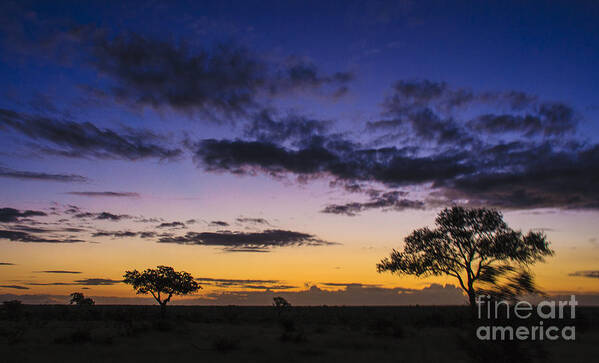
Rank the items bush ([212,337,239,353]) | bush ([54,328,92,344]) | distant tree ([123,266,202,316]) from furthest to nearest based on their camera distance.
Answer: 1. distant tree ([123,266,202,316])
2. bush ([54,328,92,344])
3. bush ([212,337,239,353])

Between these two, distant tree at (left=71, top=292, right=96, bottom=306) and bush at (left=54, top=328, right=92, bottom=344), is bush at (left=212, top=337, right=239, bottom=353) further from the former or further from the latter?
distant tree at (left=71, top=292, right=96, bottom=306)

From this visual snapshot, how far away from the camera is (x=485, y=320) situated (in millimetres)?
6340

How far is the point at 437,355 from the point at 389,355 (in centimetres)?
260

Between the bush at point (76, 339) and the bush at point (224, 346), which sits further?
the bush at point (76, 339)

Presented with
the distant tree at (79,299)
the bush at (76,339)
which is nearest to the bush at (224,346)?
the bush at (76,339)

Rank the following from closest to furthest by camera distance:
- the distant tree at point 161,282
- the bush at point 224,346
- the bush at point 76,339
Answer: the bush at point 224,346 < the bush at point 76,339 < the distant tree at point 161,282

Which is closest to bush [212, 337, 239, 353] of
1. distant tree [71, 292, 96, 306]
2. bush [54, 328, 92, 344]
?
bush [54, 328, 92, 344]

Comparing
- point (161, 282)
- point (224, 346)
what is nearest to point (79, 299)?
point (161, 282)

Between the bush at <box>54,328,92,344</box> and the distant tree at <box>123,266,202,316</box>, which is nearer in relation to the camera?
the bush at <box>54,328,92,344</box>

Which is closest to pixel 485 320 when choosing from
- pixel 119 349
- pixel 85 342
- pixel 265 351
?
pixel 265 351

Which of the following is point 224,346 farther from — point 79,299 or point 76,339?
point 79,299

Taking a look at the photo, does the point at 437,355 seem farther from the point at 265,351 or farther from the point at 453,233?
the point at 453,233

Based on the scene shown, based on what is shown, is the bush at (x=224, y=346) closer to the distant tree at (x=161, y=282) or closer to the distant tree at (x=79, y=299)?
the distant tree at (x=161, y=282)

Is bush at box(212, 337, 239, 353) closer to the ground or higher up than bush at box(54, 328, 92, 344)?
higher up
